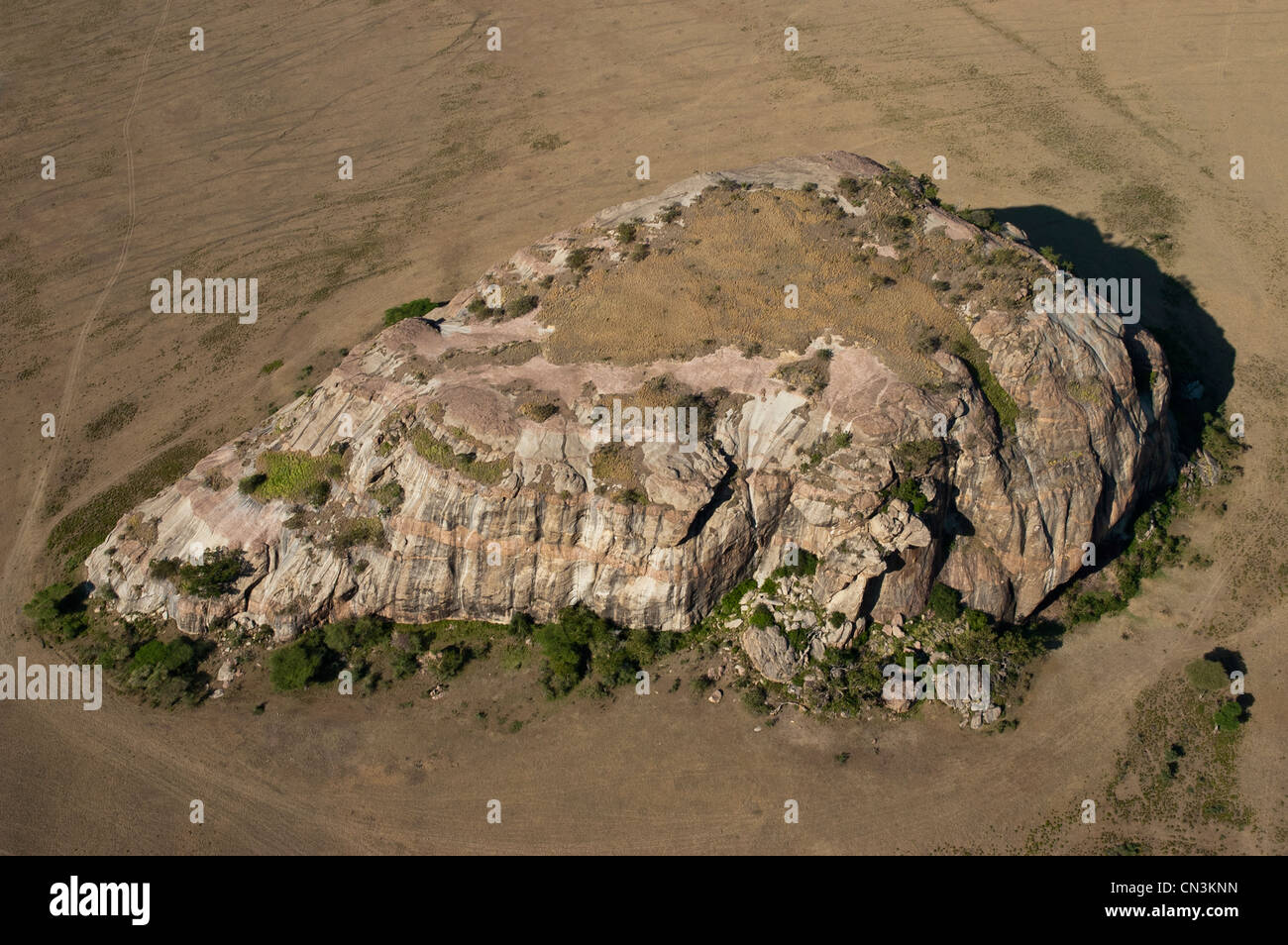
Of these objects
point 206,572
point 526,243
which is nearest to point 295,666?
point 206,572

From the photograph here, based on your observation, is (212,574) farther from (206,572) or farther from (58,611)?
(58,611)

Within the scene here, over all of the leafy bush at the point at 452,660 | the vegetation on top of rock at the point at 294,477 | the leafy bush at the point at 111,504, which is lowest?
the leafy bush at the point at 452,660

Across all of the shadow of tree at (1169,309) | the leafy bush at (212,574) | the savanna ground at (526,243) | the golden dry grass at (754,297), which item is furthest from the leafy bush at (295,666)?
the shadow of tree at (1169,309)

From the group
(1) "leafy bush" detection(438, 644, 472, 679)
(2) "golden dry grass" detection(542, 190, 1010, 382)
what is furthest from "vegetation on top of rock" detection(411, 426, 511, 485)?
(1) "leafy bush" detection(438, 644, 472, 679)

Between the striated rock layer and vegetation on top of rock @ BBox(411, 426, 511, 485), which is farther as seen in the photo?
vegetation on top of rock @ BBox(411, 426, 511, 485)

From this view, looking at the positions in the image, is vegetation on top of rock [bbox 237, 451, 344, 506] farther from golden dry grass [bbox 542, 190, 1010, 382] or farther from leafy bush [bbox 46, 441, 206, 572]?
golden dry grass [bbox 542, 190, 1010, 382]

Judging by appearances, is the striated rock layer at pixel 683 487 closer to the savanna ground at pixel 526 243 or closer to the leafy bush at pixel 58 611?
the leafy bush at pixel 58 611
